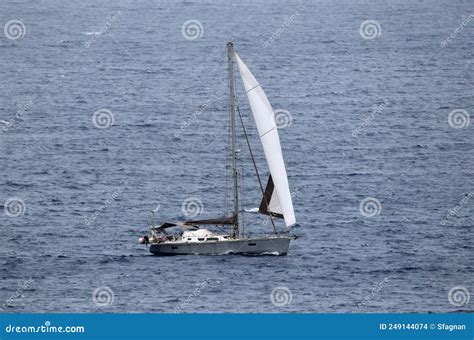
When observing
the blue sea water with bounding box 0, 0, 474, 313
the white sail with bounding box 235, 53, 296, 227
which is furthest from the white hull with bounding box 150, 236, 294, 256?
the white sail with bounding box 235, 53, 296, 227

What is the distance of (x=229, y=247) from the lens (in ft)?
390

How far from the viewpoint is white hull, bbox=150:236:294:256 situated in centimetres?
11850

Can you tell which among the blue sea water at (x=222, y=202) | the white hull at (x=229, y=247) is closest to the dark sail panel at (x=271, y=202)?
the white hull at (x=229, y=247)

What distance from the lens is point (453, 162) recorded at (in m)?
157

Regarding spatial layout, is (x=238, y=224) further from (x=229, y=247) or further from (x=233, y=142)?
(x=233, y=142)

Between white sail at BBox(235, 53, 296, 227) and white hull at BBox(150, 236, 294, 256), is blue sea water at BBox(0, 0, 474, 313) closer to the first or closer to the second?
white hull at BBox(150, 236, 294, 256)

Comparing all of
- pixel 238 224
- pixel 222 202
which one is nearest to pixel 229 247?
pixel 238 224

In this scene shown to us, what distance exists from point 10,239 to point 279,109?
69.7 meters

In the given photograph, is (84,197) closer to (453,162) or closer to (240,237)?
(240,237)

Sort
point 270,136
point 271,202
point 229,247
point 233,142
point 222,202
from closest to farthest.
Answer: point 270,136 → point 233,142 → point 229,247 → point 271,202 → point 222,202

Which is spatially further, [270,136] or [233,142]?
[233,142]

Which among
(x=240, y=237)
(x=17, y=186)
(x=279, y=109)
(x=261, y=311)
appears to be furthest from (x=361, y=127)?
(x=261, y=311)

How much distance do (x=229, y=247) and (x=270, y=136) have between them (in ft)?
32.6

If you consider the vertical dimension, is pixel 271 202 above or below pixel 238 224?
above
